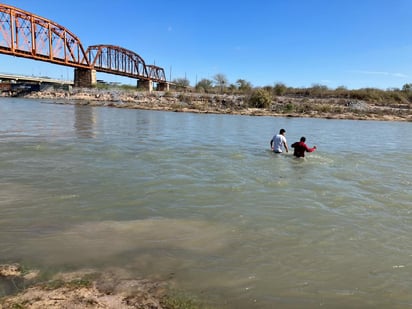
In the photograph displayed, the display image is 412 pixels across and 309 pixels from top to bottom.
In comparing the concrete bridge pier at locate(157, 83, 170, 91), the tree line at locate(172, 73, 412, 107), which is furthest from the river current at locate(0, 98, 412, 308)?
the concrete bridge pier at locate(157, 83, 170, 91)

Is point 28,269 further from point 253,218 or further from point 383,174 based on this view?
point 383,174

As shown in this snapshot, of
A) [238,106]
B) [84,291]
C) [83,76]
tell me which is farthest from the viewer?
[83,76]

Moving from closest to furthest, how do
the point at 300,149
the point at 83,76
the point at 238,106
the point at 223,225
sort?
the point at 223,225 < the point at 300,149 < the point at 238,106 < the point at 83,76

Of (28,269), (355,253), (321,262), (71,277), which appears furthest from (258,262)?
(28,269)

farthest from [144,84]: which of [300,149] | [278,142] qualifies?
[300,149]

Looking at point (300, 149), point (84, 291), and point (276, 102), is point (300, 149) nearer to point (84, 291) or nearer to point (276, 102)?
point (84, 291)

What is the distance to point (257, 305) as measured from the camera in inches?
174

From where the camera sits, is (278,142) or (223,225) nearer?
(223,225)

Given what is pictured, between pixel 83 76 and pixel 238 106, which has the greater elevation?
pixel 83 76

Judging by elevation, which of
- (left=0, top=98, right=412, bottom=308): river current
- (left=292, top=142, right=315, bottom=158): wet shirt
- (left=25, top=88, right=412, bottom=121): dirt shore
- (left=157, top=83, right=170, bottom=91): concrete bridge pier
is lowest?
Result: (left=0, top=98, right=412, bottom=308): river current

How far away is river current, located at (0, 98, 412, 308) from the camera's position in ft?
16.3

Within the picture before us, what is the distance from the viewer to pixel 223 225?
7.16 meters

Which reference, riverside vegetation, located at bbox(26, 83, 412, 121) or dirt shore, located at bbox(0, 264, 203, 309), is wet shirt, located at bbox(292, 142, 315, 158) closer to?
dirt shore, located at bbox(0, 264, 203, 309)

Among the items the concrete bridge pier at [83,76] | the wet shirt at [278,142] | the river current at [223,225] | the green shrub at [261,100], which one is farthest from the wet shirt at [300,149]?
the concrete bridge pier at [83,76]
